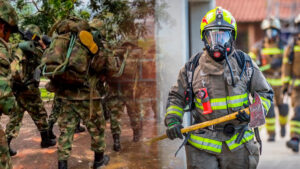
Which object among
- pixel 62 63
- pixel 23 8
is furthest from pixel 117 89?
pixel 23 8

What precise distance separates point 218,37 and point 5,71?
1.73 m

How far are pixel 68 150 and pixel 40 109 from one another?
1.72ft

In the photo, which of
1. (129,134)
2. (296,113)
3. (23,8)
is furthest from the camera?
(296,113)

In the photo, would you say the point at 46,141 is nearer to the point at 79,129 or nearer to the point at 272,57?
the point at 79,129

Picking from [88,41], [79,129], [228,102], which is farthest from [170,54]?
[228,102]

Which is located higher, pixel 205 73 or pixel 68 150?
pixel 205 73

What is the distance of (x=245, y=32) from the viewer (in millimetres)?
14953

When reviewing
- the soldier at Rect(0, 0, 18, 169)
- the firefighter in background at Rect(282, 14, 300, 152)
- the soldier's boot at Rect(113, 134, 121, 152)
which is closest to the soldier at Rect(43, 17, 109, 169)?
the soldier's boot at Rect(113, 134, 121, 152)

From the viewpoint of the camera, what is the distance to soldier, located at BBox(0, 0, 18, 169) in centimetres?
247

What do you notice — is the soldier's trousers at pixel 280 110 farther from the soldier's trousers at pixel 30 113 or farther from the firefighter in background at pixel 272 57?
the soldier's trousers at pixel 30 113

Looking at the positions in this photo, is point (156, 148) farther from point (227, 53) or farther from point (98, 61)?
point (227, 53)

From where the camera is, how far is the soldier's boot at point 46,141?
11.7 ft

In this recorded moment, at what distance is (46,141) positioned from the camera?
143 inches

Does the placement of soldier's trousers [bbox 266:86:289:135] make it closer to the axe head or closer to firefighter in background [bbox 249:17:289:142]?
firefighter in background [bbox 249:17:289:142]
